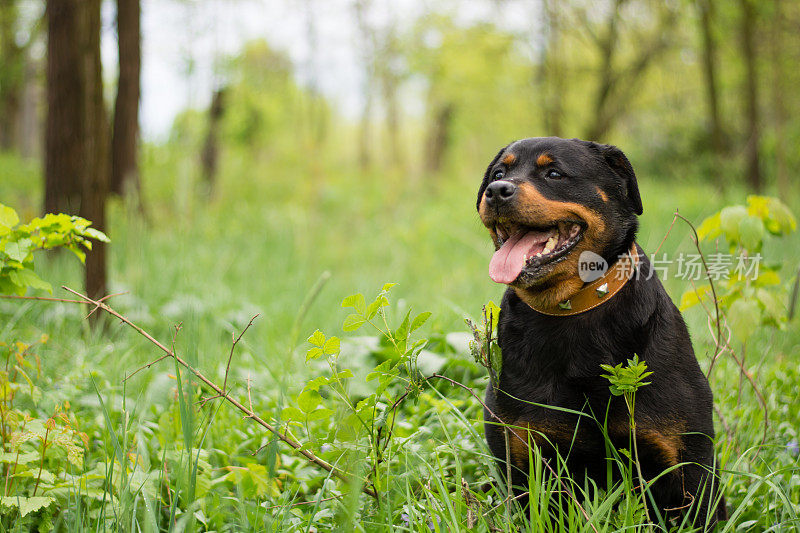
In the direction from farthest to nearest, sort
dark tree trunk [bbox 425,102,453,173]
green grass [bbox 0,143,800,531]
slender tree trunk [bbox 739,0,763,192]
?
dark tree trunk [bbox 425,102,453,173], slender tree trunk [bbox 739,0,763,192], green grass [bbox 0,143,800,531]

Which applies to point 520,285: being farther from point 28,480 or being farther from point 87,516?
point 28,480

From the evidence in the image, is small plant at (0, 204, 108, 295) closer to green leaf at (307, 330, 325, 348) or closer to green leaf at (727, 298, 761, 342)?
green leaf at (307, 330, 325, 348)

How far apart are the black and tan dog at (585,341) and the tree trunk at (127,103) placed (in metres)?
6.88

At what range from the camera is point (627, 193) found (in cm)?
224

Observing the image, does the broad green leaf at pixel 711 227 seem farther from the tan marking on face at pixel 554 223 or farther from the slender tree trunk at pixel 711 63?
the slender tree trunk at pixel 711 63

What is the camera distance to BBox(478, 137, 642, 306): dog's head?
204 centimetres

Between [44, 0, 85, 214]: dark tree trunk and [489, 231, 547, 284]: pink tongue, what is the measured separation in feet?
11.9

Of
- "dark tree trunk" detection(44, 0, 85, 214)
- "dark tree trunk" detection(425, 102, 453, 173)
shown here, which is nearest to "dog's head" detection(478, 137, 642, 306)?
"dark tree trunk" detection(44, 0, 85, 214)

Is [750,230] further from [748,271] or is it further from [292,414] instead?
[292,414]

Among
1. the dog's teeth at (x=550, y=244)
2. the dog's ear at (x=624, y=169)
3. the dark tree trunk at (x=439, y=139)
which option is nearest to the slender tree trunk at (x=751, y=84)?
the dog's ear at (x=624, y=169)

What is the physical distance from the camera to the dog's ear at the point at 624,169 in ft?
7.29

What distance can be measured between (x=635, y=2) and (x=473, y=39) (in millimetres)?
Answer: 4045

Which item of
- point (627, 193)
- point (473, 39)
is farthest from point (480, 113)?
point (627, 193)

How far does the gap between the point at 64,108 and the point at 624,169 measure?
5.08 metres
